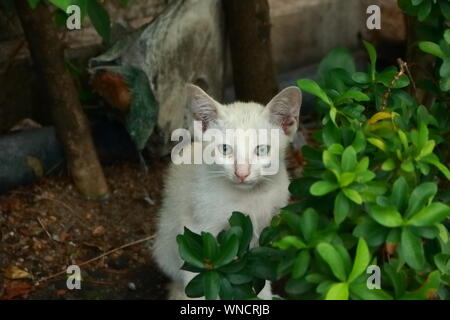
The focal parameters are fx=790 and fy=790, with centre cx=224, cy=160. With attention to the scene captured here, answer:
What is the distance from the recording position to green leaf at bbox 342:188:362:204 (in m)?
2.26

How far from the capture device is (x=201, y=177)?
144 inches

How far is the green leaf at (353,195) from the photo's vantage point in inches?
89.1

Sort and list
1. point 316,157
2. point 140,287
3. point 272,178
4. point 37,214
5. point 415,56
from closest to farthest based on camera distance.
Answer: point 316,157 → point 272,178 → point 415,56 → point 140,287 → point 37,214

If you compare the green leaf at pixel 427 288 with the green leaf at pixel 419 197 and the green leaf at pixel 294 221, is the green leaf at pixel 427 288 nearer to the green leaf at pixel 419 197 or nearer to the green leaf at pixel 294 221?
the green leaf at pixel 419 197

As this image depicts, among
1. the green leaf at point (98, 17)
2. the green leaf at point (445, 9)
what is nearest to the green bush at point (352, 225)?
the green leaf at point (445, 9)

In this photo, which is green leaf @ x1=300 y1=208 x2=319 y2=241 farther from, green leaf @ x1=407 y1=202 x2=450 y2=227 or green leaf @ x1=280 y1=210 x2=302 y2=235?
green leaf @ x1=407 y1=202 x2=450 y2=227

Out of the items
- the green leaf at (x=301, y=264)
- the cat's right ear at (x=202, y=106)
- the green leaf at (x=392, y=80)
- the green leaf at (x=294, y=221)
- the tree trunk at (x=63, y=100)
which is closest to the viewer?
the green leaf at (x=301, y=264)

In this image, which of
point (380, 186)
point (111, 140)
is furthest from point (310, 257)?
point (111, 140)

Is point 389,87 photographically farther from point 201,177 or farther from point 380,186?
point 201,177

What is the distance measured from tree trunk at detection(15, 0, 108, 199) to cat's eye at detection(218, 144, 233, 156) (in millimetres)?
1390

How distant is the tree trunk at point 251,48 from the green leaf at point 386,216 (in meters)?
2.75

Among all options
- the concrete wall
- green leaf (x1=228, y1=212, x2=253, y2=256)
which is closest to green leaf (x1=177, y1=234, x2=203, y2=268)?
green leaf (x1=228, y1=212, x2=253, y2=256)

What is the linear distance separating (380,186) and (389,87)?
0.68m

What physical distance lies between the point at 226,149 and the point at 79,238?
1.40 metres
